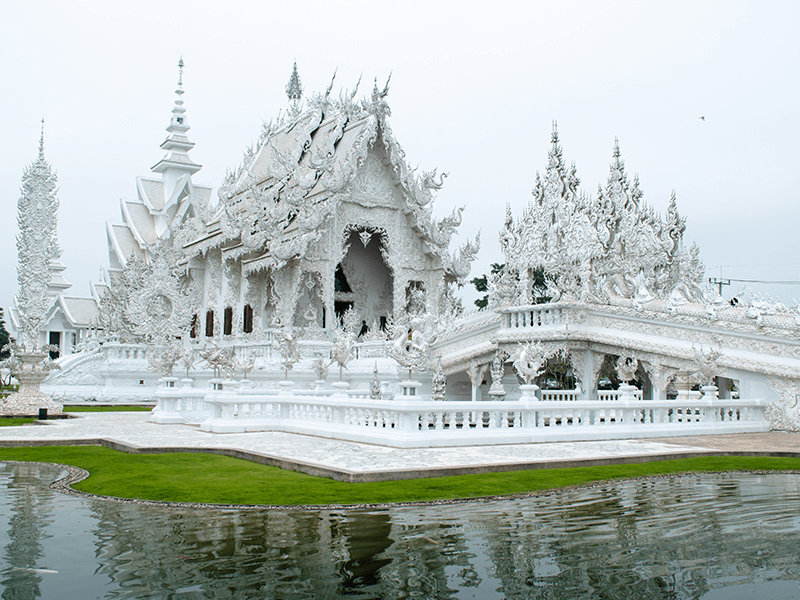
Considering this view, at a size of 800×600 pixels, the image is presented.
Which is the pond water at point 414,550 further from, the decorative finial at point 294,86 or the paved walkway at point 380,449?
the decorative finial at point 294,86

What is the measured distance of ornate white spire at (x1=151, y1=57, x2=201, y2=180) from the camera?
130 feet

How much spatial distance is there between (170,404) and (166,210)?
84.1 feet

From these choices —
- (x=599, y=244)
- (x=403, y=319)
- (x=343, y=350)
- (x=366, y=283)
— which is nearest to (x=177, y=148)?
(x=366, y=283)

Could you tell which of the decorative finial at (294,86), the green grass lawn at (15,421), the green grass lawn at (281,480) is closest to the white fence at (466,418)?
the green grass lawn at (281,480)

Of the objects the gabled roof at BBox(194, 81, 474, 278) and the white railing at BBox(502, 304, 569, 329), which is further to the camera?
the gabled roof at BBox(194, 81, 474, 278)

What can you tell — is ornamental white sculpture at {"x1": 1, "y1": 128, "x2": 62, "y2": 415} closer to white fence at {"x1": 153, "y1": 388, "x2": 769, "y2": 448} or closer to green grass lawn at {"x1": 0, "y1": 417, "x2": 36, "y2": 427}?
green grass lawn at {"x1": 0, "y1": 417, "x2": 36, "y2": 427}

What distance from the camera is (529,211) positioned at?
24984 mm

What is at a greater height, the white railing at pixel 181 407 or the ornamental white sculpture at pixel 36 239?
the ornamental white sculpture at pixel 36 239

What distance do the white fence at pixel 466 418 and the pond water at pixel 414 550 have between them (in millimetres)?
3598

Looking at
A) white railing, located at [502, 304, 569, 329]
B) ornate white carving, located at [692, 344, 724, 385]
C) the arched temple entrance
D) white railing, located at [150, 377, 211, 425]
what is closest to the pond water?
ornate white carving, located at [692, 344, 724, 385]

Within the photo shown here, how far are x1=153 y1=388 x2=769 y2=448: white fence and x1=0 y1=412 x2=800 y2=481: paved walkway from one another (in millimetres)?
269

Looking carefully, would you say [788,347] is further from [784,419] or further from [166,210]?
[166,210]

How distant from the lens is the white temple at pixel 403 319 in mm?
12531

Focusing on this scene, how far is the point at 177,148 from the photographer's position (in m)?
40.3
